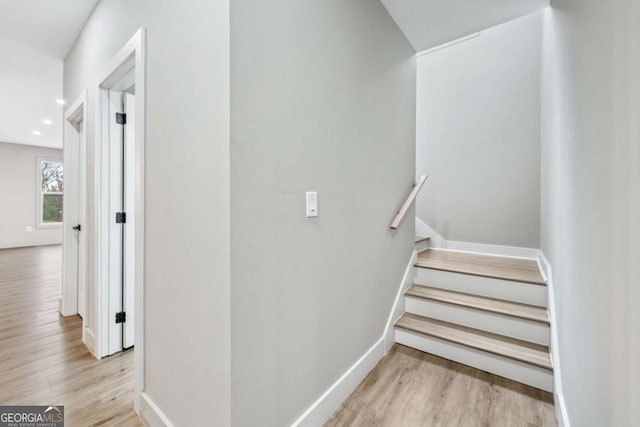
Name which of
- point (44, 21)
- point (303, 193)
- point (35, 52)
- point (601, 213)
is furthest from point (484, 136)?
point (35, 52)

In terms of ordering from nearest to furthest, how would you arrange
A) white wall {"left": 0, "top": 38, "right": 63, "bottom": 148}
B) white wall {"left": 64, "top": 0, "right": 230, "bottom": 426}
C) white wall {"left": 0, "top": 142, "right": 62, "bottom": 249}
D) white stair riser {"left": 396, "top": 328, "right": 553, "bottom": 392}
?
white wall {"left": 64, "top": 0, "right": 230, "bottom": 426}
white stair riser {"left": 396, "top": 328, "right": 553, "bottom": 392}
white wall {"left": 0, "top": 38, "right": 63, "bottom": 148}
white wall {"left": 0, "top": 142, "right": 62, "bottom": 249}

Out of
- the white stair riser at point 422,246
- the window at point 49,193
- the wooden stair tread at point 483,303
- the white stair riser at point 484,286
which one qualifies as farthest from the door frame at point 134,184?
the window at point 49,193

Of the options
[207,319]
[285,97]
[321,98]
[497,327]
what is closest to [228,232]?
[207,319]

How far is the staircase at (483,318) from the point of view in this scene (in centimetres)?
192

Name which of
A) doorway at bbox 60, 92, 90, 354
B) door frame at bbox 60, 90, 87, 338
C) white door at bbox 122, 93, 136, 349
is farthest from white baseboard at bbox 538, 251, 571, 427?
door frame at bbox 60, 90, 87, 338

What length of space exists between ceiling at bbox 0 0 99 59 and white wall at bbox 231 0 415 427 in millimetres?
1950

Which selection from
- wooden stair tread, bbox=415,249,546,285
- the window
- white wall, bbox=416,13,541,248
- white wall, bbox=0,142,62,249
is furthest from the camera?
the window

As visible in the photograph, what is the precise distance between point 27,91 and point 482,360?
6115mm

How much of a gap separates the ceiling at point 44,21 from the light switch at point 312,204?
2303mm

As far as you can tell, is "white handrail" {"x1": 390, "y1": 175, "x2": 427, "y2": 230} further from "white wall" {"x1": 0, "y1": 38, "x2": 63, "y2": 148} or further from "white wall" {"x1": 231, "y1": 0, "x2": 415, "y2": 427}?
"white wall" {"x1": 0, "y1": 38, "x2": 63, "y2": 148}

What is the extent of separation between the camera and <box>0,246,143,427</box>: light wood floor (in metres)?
1.65

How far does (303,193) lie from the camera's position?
1385 mm

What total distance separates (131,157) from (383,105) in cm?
198

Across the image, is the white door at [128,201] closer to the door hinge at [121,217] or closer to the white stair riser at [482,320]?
the door hinge at [121,217]
